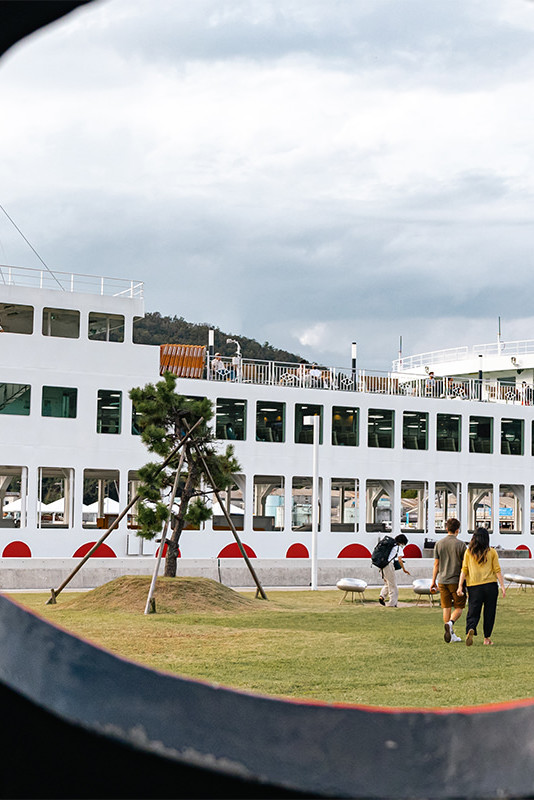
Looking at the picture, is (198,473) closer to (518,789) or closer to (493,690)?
(493,690)

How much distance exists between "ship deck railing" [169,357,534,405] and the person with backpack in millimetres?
11617

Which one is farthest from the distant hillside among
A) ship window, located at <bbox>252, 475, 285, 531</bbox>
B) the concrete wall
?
the concrete wall

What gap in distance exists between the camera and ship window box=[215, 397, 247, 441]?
2642 centimetres

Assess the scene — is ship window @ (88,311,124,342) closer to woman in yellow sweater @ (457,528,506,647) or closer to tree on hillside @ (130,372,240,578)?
tree on hillside @ (130,372,240,578)

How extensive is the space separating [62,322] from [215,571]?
336 inches

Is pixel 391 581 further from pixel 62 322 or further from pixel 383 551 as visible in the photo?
Result: pixel 62 322

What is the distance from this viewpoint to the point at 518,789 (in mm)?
1601

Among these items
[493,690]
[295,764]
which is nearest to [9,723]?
[295,764]

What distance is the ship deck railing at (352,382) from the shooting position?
2733 centimetres

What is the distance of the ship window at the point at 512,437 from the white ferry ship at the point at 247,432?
44 mm

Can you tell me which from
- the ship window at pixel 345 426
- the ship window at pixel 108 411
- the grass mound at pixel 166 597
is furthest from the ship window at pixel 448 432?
the grass mound at pixel 166 597

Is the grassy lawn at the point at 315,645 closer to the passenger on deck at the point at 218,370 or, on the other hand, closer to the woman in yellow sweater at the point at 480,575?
the woman in yellow sweater at the point at 480,575

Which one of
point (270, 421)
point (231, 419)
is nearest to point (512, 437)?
point (270, 421)

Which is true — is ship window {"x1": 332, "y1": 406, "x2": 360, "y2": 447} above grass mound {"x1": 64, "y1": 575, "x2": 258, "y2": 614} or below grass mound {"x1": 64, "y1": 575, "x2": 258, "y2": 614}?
above
